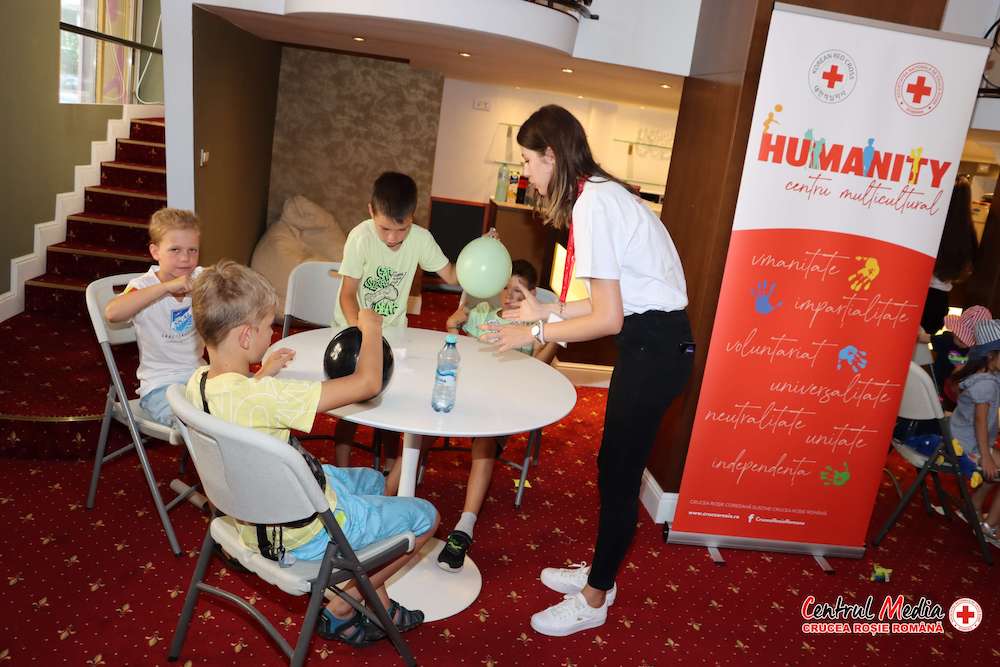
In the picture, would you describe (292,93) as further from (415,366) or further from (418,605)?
(418,605)

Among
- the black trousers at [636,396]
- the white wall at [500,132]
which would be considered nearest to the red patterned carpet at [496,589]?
the black trousers at [636,396]

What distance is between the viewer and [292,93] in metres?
6.36

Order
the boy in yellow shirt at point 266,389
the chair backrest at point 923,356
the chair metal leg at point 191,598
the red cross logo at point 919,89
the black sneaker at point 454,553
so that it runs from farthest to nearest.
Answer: the chair backrest at point 923,356 → the red cross logo at point 919,89 → the black sneaker at point 454,553 → the chair metal leg at point 191,598 → the boy in yellow shirt at point 266,389

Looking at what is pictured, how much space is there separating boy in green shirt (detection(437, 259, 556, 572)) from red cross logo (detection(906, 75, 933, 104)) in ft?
5.28

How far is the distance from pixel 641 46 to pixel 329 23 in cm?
159

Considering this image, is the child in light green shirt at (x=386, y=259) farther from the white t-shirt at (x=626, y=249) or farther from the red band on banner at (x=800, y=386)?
the red band on banner at (x=800, y=386)

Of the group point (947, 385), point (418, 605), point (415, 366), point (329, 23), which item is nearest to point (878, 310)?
point (947, 385)

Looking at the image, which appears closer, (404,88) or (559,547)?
(559,547)

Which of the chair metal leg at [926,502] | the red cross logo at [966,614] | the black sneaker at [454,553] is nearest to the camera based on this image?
the black sneaker at [454,553]

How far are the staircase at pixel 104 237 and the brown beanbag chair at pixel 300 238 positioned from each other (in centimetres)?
80

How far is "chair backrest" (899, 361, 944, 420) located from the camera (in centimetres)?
334

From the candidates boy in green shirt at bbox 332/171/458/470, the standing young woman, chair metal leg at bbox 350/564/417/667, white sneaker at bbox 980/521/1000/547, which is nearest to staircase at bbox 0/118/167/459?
boy in green shirt at bbox 332/171/458/470

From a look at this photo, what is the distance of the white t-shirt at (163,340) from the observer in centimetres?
291

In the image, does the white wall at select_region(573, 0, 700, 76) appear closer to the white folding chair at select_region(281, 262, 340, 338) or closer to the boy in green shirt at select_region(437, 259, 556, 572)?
the boy in green shirt at select_region(437, 259, 556, 572)
